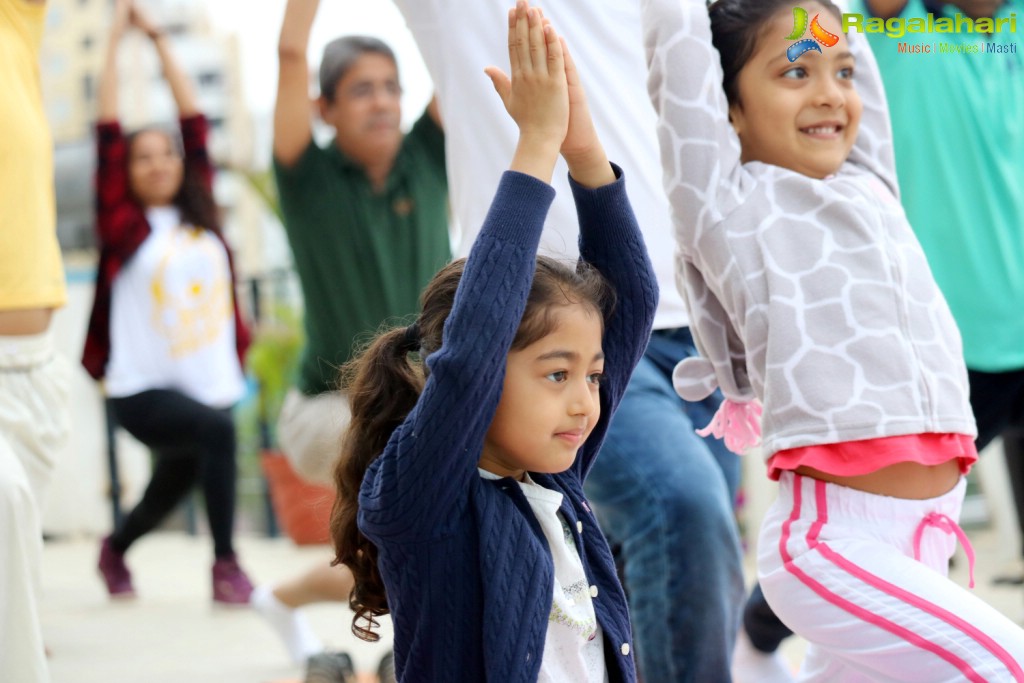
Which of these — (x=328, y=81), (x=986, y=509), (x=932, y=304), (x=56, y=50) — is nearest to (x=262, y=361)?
(x=986, y=509)

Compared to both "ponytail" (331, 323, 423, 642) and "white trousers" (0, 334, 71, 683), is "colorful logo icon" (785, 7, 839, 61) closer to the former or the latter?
"ponytail" (331, 323, 423, 642)

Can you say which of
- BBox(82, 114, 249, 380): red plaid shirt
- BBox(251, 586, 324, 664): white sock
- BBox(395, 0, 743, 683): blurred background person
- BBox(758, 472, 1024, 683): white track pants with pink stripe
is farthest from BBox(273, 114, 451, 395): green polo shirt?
BBox(82, 114, 249, 380): red plaid shirt

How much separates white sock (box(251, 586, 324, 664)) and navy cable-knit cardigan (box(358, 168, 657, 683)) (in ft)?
6.50

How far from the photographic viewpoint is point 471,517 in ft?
5.93

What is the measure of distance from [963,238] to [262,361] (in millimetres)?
6088

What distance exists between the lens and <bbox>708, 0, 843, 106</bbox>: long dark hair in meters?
2.41

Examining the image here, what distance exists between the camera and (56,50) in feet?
196

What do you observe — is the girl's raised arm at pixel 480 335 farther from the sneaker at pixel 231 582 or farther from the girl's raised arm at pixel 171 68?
the sneaker at pixel 231 582

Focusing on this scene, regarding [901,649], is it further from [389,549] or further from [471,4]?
[471,4]

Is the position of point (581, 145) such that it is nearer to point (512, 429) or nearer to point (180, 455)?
point (512, 429)

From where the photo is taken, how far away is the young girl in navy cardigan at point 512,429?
171cm

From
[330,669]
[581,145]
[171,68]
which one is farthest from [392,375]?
[171,68]

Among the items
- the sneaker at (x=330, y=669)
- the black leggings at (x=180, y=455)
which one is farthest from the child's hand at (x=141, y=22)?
the sneaker at (x=330, y=669)

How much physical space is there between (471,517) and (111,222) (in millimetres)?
3618
